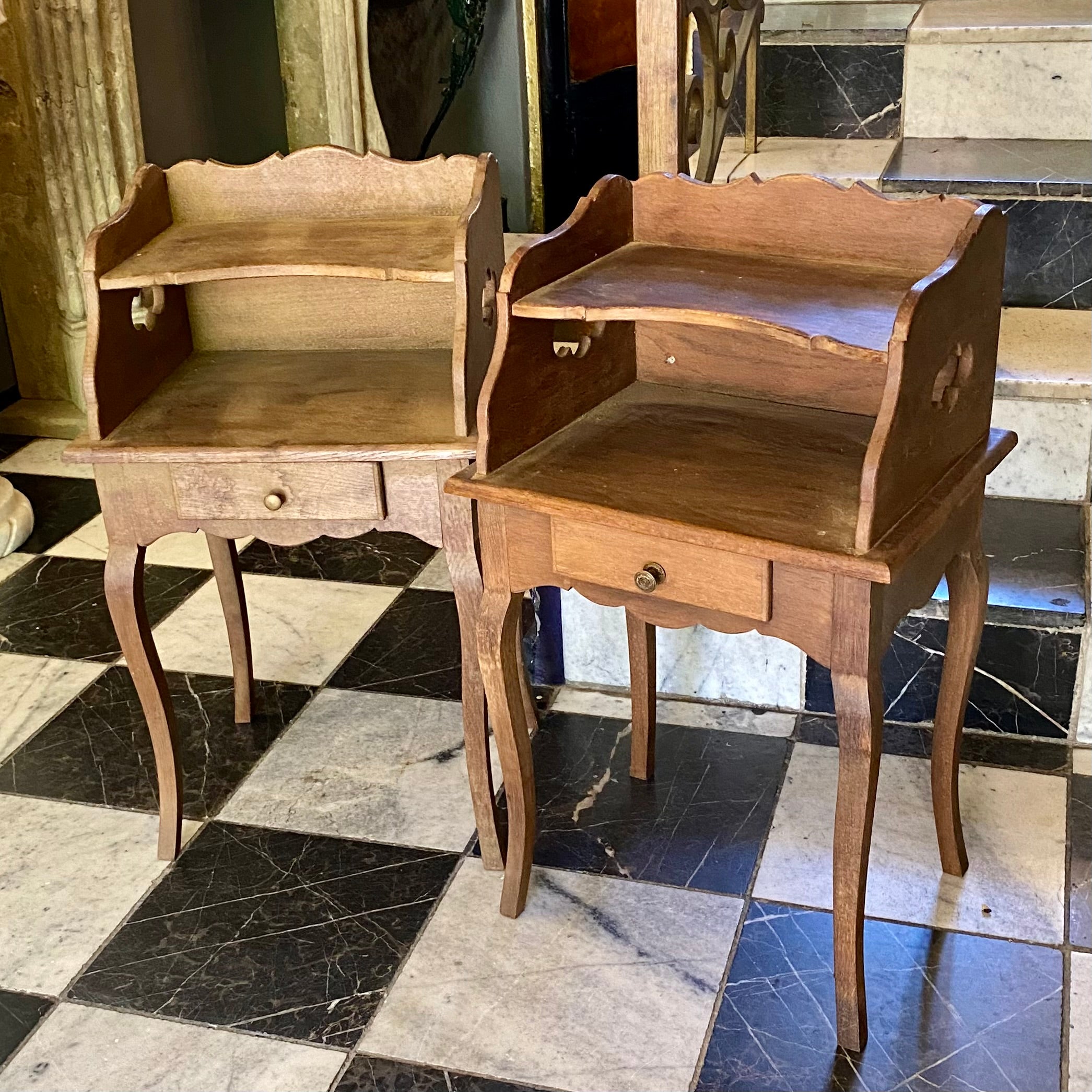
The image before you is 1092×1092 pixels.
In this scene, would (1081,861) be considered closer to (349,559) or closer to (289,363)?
(289,363)

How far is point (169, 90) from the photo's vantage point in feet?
13.3

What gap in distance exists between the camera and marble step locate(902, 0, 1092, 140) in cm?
307

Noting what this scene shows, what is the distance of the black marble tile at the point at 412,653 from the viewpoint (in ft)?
9.04

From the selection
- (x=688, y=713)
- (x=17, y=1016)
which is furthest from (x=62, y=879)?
(x=688, y=713)

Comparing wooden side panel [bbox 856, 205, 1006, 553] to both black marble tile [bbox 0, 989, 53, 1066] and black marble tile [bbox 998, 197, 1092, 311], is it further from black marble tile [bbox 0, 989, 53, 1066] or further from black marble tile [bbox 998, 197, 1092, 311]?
black marble tile [bbox 0, 989, 53, 1066]

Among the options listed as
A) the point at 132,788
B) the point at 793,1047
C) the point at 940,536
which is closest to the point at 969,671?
the point at 940,536


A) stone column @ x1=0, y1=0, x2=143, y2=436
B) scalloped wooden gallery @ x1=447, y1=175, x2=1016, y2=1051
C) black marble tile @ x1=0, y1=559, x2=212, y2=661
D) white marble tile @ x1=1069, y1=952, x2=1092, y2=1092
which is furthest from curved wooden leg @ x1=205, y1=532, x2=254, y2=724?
white marble tile @ x1=1069, y1=952, x2=1092, y2=1092

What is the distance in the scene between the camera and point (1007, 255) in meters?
2.94

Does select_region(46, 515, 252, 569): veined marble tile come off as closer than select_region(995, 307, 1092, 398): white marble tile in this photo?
No

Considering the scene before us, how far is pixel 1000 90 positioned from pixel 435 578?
169 centimetres

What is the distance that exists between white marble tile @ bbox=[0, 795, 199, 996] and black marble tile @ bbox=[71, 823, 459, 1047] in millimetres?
44

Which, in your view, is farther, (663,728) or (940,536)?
(663,728)

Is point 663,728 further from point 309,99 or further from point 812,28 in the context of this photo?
point 309,99

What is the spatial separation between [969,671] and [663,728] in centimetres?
70
